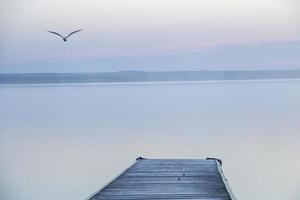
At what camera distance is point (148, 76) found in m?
3.93

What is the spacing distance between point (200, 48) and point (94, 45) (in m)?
0.66

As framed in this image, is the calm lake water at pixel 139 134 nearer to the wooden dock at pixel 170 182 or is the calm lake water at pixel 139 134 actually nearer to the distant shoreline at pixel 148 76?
the distant shoreline at pixel 148 76

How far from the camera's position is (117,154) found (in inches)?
168

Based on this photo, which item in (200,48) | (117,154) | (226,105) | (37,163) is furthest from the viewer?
(226,105)

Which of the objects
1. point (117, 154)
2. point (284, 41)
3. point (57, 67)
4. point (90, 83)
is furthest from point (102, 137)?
point (284, 41)

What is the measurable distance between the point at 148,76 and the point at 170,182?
123 cm

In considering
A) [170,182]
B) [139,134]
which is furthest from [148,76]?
[170,182]

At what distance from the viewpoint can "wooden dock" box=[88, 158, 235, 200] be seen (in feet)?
8.23

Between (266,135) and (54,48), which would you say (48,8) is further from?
(266,135)

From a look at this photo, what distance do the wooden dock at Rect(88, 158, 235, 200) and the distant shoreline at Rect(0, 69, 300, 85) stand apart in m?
0.53

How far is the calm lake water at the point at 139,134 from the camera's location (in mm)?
3543

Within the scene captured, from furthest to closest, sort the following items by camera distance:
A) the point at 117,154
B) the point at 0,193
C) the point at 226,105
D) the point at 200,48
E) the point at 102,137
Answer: the point at 226,105 → the point at 102,137 → the point at 117,154 → the point at 200,48 → the point at 0,193

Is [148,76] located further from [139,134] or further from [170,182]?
[170,182]

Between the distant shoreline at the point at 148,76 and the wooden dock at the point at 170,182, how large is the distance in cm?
53
